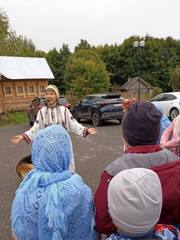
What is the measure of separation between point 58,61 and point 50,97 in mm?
57943

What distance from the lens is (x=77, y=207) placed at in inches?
94.5

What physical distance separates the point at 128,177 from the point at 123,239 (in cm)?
32

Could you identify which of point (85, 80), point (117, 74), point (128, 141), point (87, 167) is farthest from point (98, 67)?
point (128, 141)

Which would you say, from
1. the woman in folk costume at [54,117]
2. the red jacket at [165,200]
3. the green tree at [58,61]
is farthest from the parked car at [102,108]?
the green tree at [58,61]

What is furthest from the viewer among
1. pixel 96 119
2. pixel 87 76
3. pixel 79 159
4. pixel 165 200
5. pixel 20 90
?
pixel 87 76

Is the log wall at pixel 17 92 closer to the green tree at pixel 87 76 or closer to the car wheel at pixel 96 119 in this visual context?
the green tree at pixel 87 76

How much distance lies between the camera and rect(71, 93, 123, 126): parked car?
64.0 ft

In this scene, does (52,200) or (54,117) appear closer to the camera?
(52,200)

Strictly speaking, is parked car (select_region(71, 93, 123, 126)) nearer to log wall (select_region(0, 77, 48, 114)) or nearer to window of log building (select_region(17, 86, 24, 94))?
log wall (select_region(0, 77, 48, 114))

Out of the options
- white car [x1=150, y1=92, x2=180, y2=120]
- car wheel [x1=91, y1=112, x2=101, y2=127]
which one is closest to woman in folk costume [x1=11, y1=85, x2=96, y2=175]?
car wheel [x1=91, y1=112, x2=101, y2=127]

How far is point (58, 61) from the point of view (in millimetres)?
62250

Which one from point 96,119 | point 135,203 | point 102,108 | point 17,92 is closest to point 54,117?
point 135,203

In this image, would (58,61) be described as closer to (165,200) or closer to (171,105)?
(171,105)

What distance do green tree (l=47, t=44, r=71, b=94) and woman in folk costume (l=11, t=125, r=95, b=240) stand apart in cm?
5446
